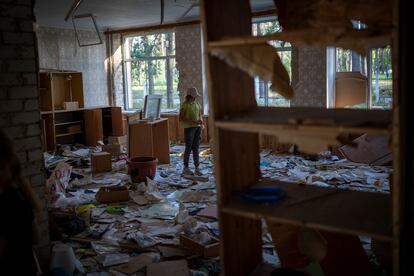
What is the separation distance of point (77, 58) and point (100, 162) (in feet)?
16.5

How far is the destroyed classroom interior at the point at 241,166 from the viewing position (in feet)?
6.67

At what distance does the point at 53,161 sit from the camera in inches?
357

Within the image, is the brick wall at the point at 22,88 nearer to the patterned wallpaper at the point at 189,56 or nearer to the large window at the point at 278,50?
the large window at the point at 278,50

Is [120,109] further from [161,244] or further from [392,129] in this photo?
[392,129]

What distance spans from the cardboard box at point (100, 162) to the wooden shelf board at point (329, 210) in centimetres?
589

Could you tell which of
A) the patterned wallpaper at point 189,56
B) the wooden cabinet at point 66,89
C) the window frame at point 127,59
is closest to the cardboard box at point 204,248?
the patterned wallpaper at point 189,56

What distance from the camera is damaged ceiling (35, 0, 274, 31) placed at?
876cm

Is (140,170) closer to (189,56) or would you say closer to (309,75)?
(309,75)

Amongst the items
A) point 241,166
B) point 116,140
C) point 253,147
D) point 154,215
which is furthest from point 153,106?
point 241,166

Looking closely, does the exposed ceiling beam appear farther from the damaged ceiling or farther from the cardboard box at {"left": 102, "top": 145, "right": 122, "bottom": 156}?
the cardboard box at {"left": 102, "top": 145, "right": 122, "bottom": 156}

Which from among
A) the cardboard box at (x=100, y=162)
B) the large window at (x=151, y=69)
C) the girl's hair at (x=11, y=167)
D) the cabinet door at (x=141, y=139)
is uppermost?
the large window at (x=151, y=69)

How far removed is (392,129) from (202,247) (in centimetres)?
270

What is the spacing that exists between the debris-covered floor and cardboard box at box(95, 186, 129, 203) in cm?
3

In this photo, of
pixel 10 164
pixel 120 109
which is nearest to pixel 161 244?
pixel 10 164
